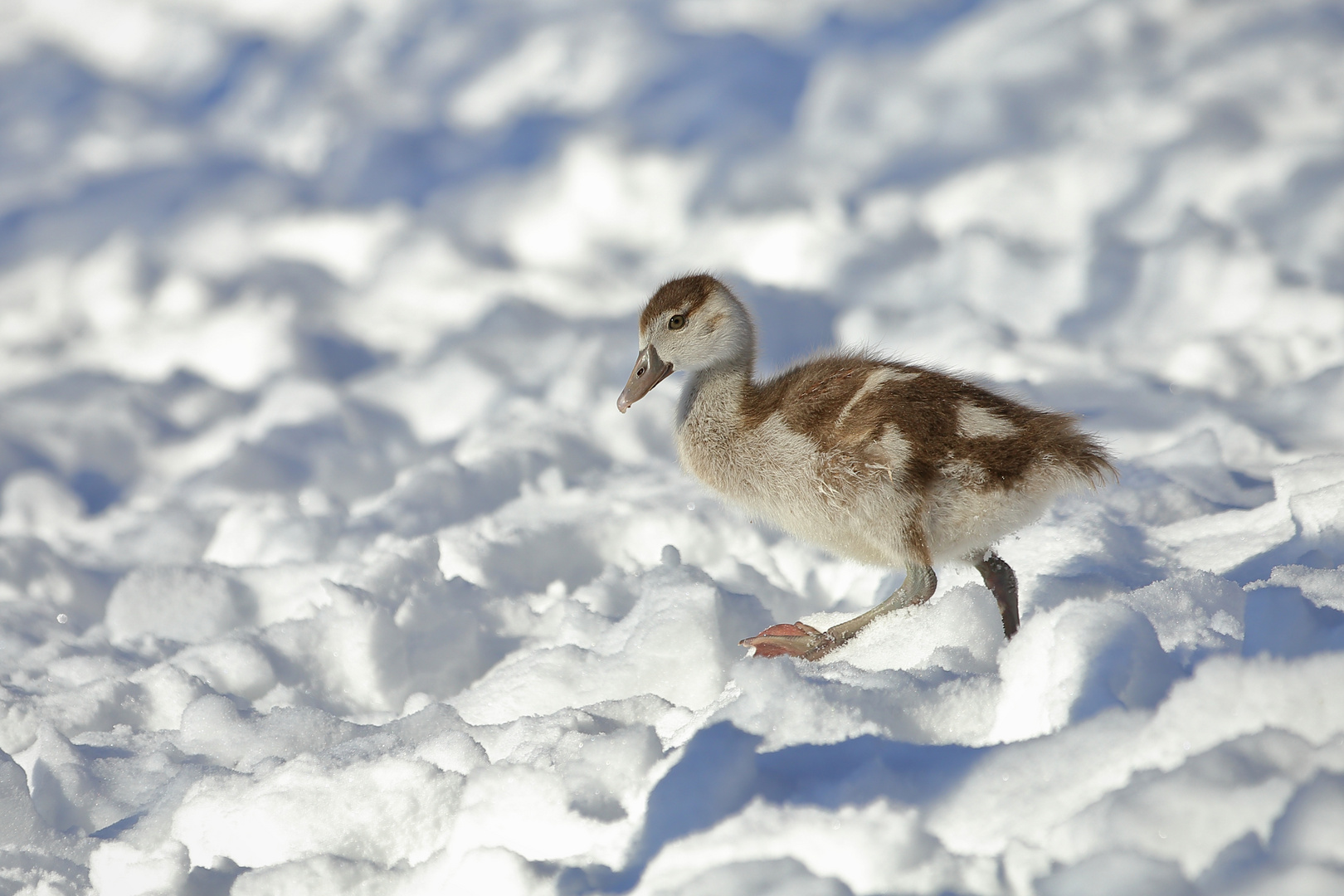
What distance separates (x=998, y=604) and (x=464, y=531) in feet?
9.04

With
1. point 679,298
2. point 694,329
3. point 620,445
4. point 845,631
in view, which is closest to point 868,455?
point 845,631

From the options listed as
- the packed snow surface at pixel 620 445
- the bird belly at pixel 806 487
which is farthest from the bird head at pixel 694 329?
the packed snow surface at pixel 620 445

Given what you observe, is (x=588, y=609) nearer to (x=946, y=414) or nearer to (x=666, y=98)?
(x=946, y=414)

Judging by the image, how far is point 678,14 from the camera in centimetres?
1159

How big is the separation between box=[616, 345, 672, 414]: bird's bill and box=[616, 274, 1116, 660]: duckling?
0.07 m

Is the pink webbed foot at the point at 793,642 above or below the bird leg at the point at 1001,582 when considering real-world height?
below

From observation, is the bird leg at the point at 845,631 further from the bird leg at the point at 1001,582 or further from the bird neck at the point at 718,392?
the bird neck at the point at 718,392

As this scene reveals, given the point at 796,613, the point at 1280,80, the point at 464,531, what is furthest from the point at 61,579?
the point at 1280,80

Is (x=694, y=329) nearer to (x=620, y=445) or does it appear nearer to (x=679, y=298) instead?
(x=679, y=298)

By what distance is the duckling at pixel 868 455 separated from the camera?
3135 mm

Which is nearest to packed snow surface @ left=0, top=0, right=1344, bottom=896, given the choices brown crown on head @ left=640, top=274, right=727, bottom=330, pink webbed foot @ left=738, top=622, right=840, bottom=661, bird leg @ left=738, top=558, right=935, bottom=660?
bird leg @ left=738, top=558, right=935, bottom=660

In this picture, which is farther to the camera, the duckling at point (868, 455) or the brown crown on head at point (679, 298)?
the brown crown on head at point (679, 298)

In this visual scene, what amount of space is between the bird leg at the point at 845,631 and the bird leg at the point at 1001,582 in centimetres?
3

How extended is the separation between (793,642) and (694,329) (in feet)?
3.92
